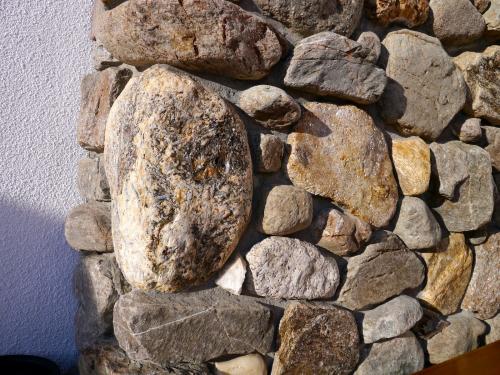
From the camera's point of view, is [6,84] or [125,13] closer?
[125,13]

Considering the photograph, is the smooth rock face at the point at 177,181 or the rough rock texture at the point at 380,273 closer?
the smooth rock face at the point at 177,181

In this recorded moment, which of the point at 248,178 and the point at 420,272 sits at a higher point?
the point at 248,178

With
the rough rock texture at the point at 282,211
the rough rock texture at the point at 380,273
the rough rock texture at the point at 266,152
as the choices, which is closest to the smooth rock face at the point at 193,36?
the rough rock texture at the point at 266,152

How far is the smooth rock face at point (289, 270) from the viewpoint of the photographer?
947 mm

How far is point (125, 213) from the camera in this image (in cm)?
88

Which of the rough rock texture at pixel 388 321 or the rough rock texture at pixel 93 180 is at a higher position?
the rough rock texture at pixel 93 180

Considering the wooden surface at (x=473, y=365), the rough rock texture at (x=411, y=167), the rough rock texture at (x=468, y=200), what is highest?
the rough rock texture at (x=411, y=167)

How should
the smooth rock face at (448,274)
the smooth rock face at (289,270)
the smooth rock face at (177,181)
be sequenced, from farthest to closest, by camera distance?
the smooth rock face at (448,274) < the smooth rock face at (289,270) < the smooth rock face at (177,181)

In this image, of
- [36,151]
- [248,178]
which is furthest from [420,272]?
[36,151]

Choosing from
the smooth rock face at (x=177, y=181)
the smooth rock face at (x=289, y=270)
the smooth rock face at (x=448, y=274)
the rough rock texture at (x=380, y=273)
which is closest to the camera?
the smooth rock face at (x=177, y=181)

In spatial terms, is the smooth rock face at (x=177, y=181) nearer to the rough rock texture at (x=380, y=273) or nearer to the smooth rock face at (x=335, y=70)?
the smooth rock face at (x=335, y=70)

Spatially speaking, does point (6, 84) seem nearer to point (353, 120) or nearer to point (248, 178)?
point (248, 178)

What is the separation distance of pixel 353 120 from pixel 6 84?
817 millimetres

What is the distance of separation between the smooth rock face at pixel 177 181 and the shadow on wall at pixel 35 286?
0.38 meters
